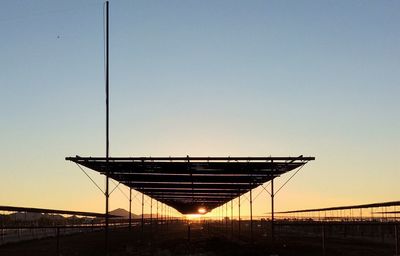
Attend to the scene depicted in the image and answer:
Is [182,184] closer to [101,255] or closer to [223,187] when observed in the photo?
[223,187]

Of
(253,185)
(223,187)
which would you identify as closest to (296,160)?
(253,185)

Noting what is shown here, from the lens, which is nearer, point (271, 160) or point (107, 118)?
point (107, 118)

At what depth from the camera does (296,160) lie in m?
26.8

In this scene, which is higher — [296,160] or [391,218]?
[296,160]

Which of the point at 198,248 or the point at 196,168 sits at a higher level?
the point at 196,168

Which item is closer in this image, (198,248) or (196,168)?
(196,168)

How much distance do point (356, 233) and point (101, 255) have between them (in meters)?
47.7

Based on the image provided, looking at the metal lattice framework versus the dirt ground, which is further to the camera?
the dirt ground

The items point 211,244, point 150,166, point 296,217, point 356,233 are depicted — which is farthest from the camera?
point 296,217

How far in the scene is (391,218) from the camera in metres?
77.8

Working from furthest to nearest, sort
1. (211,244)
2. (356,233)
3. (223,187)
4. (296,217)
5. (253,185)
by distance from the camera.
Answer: (296,217) → (356,233) → (223,187) → (253,185) → (211,244)

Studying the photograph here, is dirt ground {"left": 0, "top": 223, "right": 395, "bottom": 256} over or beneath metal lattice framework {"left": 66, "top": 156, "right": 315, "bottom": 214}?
beneath

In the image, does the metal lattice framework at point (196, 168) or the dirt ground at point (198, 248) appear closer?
the metal lattice framework at point (196, 168)

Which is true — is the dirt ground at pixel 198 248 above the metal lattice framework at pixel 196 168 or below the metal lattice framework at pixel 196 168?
below
